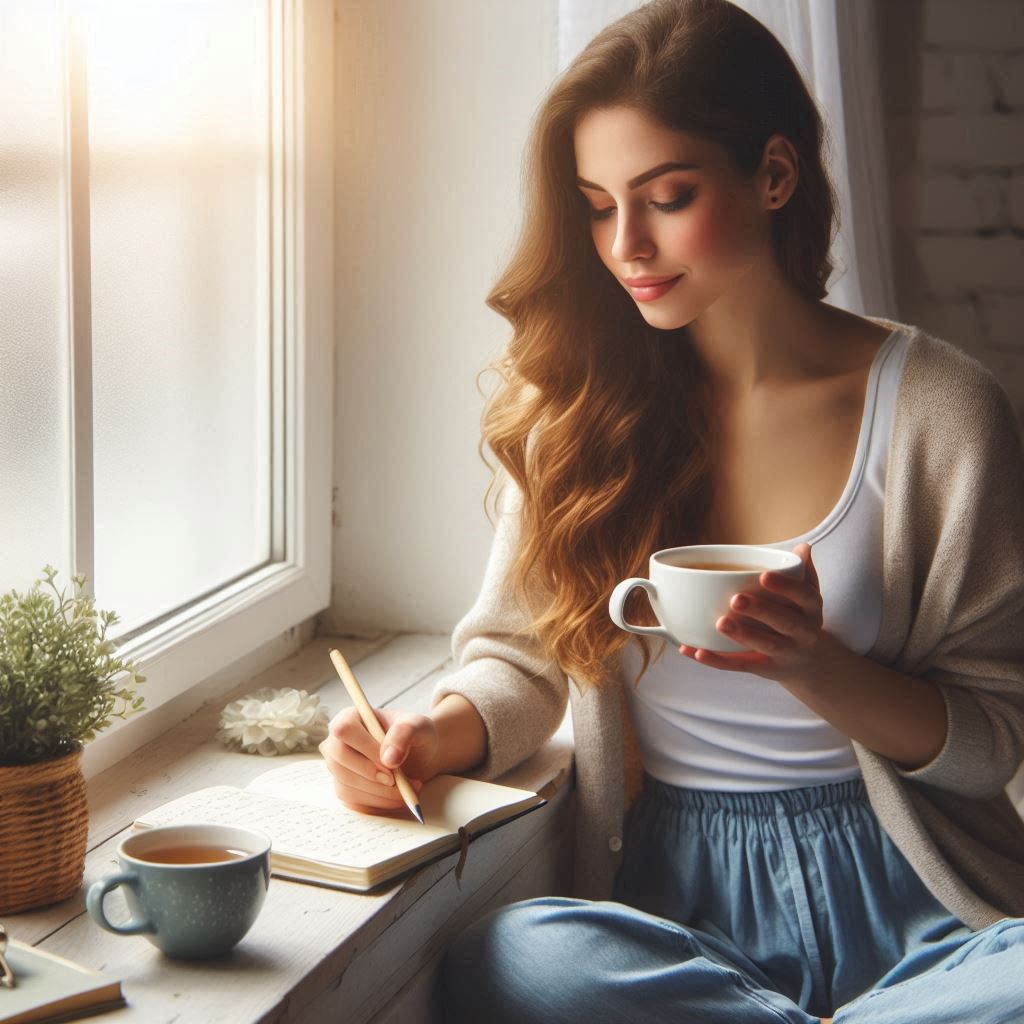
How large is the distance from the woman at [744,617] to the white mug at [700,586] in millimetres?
24

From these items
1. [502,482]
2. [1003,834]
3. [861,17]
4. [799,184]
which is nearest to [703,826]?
[1003,834]

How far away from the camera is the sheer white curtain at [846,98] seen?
61.0 inches

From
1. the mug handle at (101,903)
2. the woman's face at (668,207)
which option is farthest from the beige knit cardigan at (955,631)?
the mug handle at (101,903)

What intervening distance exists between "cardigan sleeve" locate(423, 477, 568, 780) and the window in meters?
0.32

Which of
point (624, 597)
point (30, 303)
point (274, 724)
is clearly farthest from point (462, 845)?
point (30, 303)

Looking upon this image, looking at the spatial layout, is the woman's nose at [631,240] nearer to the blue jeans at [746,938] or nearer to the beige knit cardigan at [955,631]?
the beige knit cardigan at [955,631]

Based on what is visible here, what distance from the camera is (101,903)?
875mm

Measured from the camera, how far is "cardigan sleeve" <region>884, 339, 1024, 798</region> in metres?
1.23

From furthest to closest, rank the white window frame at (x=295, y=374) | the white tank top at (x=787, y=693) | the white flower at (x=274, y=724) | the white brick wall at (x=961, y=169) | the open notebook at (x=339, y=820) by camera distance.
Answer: the white brick wall at (x=961, y=169)
the white window frame at (x=295, y=374)
the white flower at (x=274, y=724)
the white tank top at (x=787, y=693)
the open notebook at (x=339, y=820)

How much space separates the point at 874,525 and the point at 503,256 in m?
0.70

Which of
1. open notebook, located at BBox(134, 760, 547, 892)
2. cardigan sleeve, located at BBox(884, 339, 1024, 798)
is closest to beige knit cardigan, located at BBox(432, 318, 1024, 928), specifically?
cardigan sleeve, located at BBox(884, 339, 1024, 798)

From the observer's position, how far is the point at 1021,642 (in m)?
1.27

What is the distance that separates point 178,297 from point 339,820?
2.07ft

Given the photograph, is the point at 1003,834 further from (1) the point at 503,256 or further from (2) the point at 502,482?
(1) the point at 503,256
